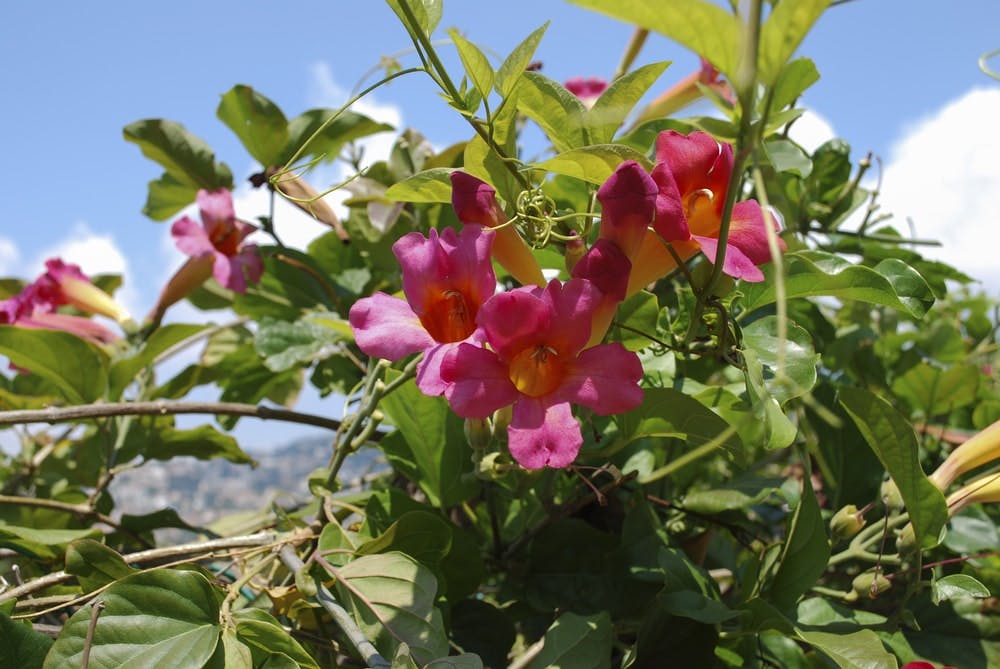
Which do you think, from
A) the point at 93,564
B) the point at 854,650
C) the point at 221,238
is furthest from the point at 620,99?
the point at 221,238

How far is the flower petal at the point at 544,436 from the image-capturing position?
0.66m

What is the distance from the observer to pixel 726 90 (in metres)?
1.52

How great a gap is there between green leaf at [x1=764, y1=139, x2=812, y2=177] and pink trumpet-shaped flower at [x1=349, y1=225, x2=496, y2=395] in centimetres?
43

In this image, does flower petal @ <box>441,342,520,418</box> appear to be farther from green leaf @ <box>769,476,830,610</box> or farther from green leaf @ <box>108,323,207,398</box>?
green leaf @ <box>108,323,207,398</box>

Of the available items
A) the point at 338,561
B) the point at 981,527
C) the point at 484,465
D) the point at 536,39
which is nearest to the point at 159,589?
the point at 338,561

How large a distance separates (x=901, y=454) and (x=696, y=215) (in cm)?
36

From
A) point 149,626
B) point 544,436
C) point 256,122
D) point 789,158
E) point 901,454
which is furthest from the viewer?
point 256,122

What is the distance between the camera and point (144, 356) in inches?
57.7

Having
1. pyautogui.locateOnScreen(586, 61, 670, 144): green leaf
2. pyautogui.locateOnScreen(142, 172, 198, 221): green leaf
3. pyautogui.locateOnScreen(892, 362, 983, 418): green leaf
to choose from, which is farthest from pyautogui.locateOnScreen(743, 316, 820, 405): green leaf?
pyautogui.locateOnScreen(142, 172, 198, 221): green leaf

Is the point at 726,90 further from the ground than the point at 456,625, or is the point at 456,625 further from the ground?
the point at 726,90

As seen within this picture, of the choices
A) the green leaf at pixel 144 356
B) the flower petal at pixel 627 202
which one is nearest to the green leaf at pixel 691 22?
the flower petal at pixel 627 202

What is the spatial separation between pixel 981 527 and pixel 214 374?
1.46 metres

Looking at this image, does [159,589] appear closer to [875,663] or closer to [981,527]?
[875,663]

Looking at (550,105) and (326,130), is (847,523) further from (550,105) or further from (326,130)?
(326,130)
